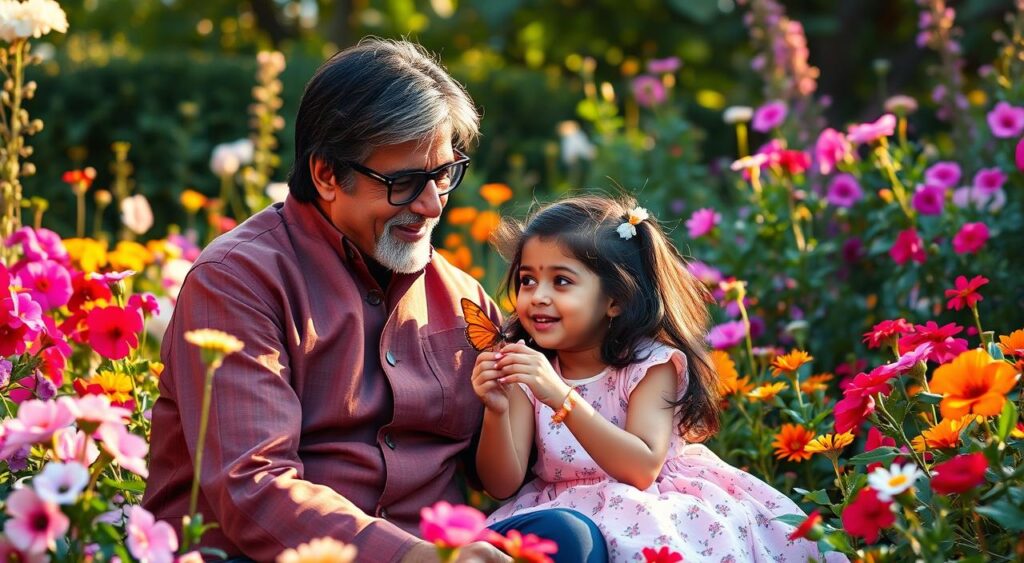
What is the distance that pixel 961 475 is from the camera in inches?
64.5

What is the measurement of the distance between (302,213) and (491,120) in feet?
16.5

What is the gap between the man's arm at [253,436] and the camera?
201cm

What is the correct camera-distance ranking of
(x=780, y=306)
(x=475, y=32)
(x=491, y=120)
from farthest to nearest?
1. (x=475, y=32)
2. (x=491, y=120)
3. (x=780, y=306)

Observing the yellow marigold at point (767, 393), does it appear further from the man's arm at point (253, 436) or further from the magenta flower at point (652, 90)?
the magenta flower at point (652, 90)

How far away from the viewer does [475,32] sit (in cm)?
973

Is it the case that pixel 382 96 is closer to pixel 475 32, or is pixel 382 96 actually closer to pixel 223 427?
pixel 223 427

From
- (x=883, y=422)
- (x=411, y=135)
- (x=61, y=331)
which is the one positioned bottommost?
(x=883, y=422)

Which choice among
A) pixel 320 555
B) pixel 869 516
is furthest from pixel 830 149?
pixel 320 555

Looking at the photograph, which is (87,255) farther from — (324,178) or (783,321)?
(783,321)

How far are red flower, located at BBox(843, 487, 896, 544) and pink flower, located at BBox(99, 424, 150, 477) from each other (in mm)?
1014

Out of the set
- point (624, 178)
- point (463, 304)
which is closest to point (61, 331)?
point (463, 304)

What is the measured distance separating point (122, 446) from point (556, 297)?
105cm

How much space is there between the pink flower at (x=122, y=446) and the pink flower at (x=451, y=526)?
0.44 metres

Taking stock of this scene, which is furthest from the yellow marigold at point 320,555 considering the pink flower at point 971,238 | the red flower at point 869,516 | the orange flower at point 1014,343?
the pink flower at point 971,238
